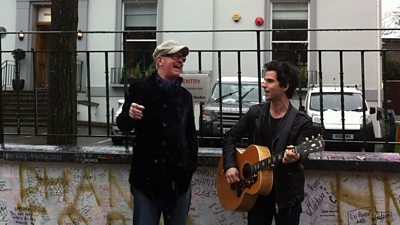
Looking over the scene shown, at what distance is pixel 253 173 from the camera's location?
3.16 metres

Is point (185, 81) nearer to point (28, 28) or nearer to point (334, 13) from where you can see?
point (334, 13)

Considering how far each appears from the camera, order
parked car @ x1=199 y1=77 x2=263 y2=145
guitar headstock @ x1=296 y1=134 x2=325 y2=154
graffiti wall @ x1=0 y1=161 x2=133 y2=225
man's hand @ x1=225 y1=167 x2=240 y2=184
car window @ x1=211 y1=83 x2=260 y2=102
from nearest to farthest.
Result: guitar headstock @ x1=296 y1=134 x2=325 y2=154
man's hand @ x1=225 y1=167 x2=240 y2=184
graffiti wall @ x1=0 y1=161 x2=133 y2=225
parked car @ x1=199 y1=77 x2=263 y2=145
car window @ x1=211 y1=83 x2=260 y2=102

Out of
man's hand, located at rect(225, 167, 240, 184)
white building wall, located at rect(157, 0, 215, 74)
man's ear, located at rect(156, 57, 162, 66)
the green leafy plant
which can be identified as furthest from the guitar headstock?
white building wall, located at rect(157, 0, 215, 74)

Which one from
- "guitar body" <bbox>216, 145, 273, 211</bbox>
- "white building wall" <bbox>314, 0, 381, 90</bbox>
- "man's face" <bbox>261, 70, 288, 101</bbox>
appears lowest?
"guitar body" <bbox>216, 145, 273, 211</bbox>

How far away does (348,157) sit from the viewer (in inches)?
165

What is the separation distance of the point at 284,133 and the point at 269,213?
1.96ft

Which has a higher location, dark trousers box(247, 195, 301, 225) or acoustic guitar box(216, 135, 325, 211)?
acoustic guitar box(216, 135, 325, 211)

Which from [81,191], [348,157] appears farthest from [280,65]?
[81,191]

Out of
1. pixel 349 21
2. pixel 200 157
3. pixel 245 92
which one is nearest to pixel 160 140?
pixel 200 157

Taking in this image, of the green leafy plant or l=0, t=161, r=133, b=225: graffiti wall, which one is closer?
l=0, t=161, r=133, b=225: graffiti wall

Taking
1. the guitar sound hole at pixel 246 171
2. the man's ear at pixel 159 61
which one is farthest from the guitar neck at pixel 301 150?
the man's ear at pixel 159 61

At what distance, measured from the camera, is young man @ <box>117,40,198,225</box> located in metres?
3.23

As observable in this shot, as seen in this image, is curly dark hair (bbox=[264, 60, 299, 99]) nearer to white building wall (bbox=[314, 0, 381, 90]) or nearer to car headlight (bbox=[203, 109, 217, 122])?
car headlight (bbox=[203, 109, 217, 122])

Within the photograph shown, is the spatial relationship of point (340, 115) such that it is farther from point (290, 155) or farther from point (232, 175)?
point (290, 155)
